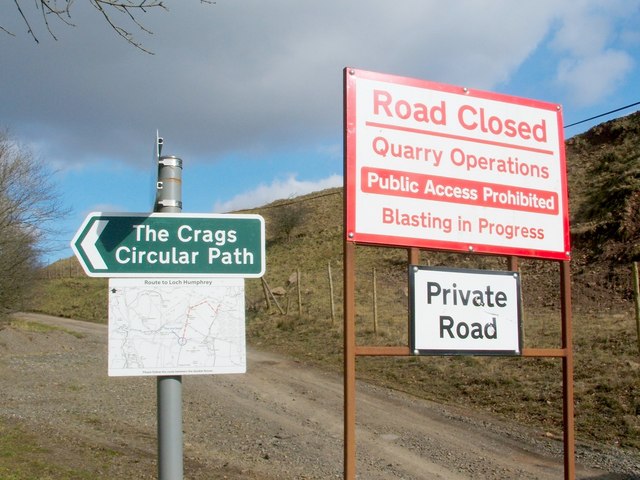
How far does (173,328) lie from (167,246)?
0.38 metres

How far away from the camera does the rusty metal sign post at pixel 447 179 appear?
3.77 meters

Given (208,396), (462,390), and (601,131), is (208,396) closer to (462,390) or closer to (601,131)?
(462,390)

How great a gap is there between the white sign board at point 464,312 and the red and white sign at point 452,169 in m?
0.18

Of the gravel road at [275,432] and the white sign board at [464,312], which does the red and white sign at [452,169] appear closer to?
the white sign board at [464,312]

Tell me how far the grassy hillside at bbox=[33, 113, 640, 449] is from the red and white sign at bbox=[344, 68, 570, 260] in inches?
225

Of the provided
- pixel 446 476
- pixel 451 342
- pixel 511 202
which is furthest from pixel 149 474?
pixel 511 202

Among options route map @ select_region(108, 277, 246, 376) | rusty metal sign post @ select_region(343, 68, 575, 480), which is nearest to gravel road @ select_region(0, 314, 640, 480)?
rusty metal sign post @ select_region(343, 68, 575, 480)

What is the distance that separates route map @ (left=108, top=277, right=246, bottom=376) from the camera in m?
3.00

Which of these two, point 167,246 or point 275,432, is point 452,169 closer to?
point 167,246

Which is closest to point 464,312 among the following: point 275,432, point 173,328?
point 173,328

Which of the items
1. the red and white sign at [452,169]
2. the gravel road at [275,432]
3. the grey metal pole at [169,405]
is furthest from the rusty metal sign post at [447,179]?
the gravel road at [275,432]

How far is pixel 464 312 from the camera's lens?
13.0 ft

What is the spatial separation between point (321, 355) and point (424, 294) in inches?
497

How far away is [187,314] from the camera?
3.05 meters
